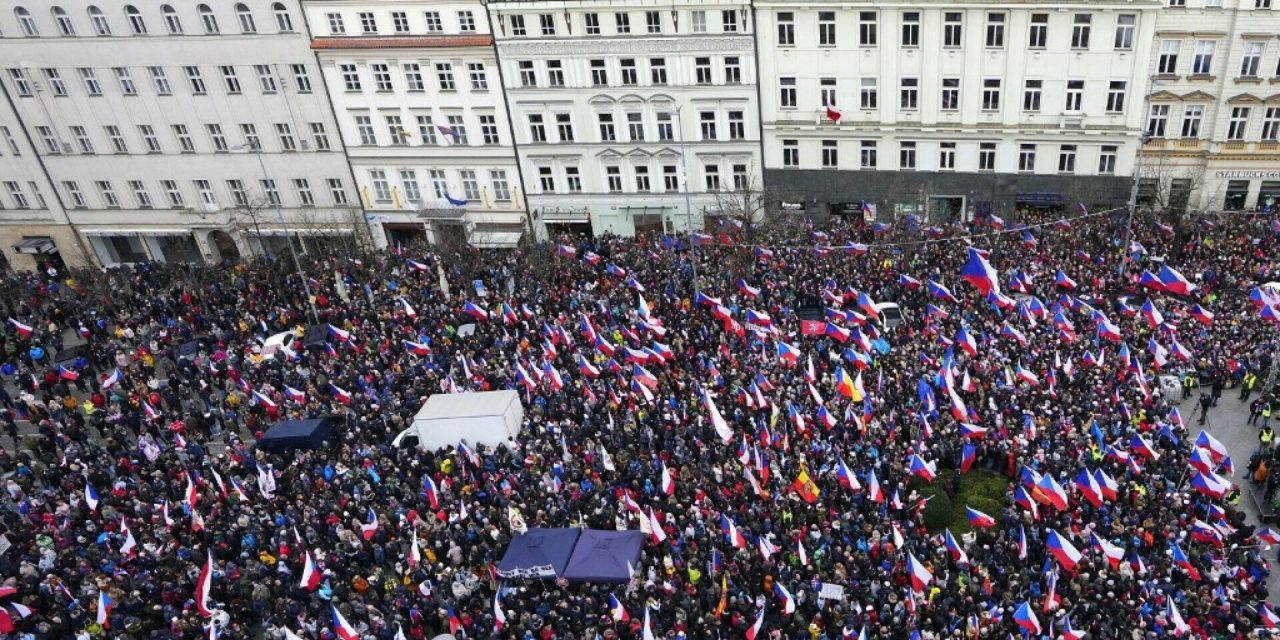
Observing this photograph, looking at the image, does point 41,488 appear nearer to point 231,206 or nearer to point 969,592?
point 231,206

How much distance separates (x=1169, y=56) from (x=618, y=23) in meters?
26.2

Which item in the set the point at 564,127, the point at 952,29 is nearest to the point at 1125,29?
the point at 952,29

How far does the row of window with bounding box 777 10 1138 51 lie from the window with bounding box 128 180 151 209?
123 ft

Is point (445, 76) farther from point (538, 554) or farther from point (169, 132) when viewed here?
point (538, 554)

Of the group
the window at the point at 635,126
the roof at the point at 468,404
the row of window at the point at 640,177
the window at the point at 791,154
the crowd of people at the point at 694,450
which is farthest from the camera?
the row of window at the point at 640,177

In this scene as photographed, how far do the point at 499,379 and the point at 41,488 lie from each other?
627 inches

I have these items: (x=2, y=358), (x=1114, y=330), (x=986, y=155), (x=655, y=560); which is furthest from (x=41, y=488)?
(x=986, y=155)

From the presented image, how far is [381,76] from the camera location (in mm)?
46219

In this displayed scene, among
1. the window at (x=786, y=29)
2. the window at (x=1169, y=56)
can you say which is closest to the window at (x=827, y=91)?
the window at (x=786, y=29)

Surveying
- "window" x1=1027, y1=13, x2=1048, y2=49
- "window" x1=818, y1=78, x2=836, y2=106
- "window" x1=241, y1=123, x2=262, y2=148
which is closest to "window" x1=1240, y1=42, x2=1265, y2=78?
"window" x1=1027, y1=13, x2=1048, y2=49

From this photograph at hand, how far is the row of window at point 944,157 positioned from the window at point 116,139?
3711 cm

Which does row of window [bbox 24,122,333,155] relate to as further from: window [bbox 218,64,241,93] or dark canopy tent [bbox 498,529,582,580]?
dark canopy tent [bbox 498,529,582,580]

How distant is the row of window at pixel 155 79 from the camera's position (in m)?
46.6

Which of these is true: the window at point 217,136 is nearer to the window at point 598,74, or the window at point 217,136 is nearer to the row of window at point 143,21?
the row of window at point 143,21
